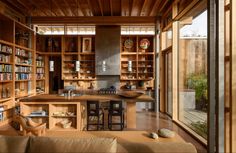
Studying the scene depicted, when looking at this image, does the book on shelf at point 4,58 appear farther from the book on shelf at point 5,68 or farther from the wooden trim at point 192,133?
the wooden trim at point 192,133

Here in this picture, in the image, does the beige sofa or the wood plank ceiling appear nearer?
the beige sofa

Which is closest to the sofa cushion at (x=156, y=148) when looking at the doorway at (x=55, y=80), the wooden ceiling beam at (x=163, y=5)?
A: the wooden ceiling beam at (x=163, y=5)

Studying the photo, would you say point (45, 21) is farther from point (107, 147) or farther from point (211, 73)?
point (107, 147)

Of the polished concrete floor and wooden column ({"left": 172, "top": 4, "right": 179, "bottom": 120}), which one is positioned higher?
wooden column ({"left": 172, "top": 4, "right": 179, "bottom": 120})

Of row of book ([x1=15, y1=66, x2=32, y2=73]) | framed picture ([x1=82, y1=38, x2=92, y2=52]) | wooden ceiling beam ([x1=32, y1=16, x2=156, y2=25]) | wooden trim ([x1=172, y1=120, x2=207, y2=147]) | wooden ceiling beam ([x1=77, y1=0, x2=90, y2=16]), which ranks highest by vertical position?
wooden ceiling beam ([x1=77, y1=0, x2=90, y2=16])

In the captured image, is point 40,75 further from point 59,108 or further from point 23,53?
point 59,108

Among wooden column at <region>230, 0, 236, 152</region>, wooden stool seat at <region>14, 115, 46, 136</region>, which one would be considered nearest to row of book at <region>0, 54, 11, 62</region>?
wooden stool seat at <region>14, 115, 46, 136</region>

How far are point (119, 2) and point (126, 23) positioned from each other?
41.7 inches

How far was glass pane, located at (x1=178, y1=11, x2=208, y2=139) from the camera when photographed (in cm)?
532

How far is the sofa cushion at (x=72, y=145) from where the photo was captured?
2.29 metres

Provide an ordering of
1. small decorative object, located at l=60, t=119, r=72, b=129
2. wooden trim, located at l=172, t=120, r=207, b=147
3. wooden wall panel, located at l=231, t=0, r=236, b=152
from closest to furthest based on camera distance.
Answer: wooden wall panel, located at l=231, t=0, r=236, b=152, wooden trim, located at l=172, t=120, r=207, b=147, small decorative object, located at l=60, t=119, r=72, b=129

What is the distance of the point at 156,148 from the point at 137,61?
816cm

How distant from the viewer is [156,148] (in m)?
2.36

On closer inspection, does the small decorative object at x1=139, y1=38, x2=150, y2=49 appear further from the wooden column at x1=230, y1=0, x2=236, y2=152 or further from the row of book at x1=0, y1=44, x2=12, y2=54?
→ the wooden column at x1=230, y1=0, x2=236, y2=152
